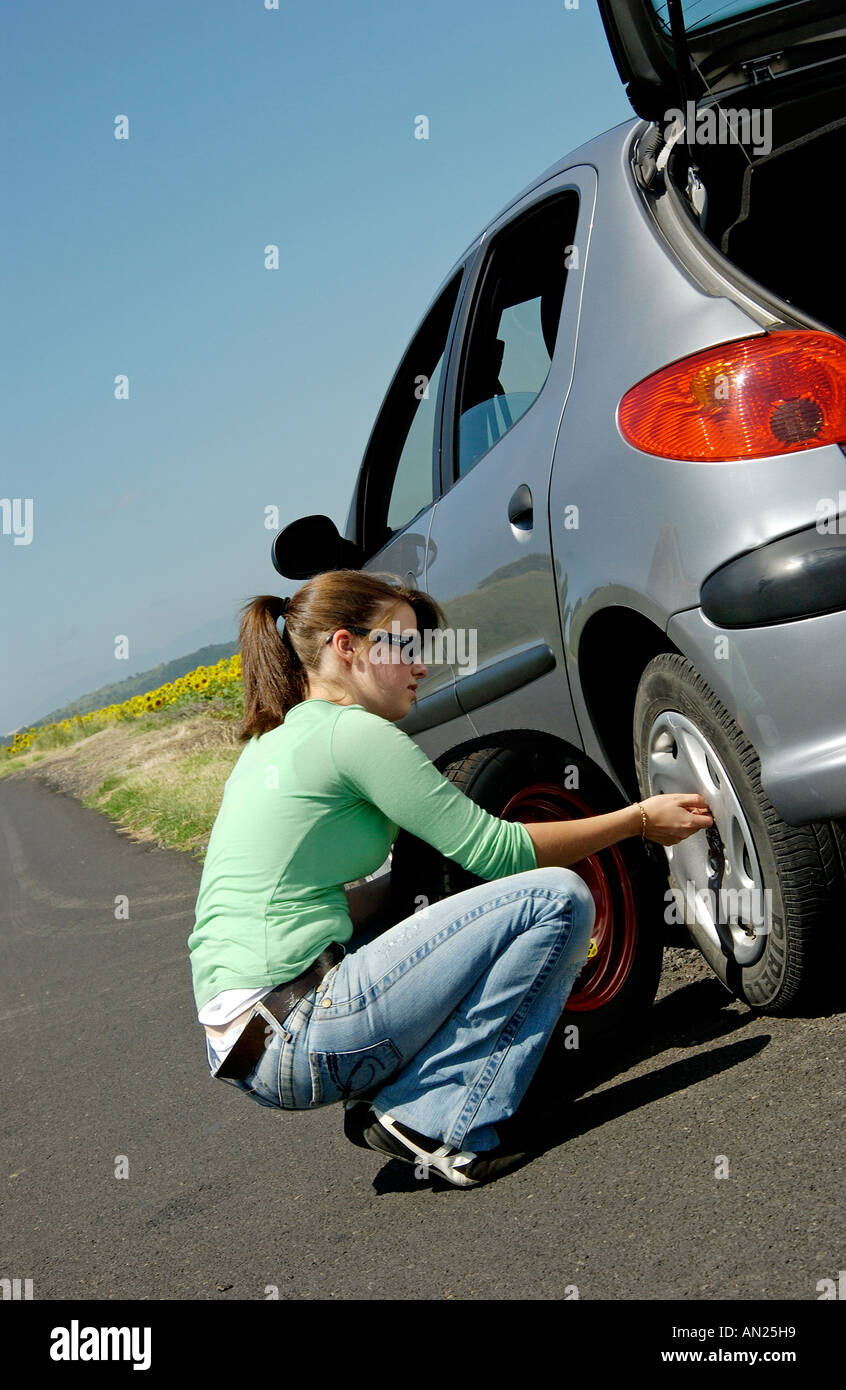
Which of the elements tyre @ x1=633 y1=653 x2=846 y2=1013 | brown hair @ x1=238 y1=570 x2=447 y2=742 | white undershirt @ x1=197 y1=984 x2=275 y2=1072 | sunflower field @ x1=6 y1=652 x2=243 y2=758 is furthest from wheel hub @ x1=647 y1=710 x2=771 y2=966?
sunflower field @ x1=6 y1=652 x2=243 y2=758

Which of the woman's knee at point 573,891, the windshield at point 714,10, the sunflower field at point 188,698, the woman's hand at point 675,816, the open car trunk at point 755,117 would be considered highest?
the windshield at point 714,10

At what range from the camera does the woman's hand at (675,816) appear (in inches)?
104

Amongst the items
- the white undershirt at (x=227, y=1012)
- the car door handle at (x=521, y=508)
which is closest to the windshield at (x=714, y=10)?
the car door handle at (x=521, y=508)

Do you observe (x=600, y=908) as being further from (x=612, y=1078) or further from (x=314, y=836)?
(x=314, y=836)

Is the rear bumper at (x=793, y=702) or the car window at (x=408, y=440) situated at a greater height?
the car window at (x=408, y=440)

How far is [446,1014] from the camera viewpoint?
8.53ft

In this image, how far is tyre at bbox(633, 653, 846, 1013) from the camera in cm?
241

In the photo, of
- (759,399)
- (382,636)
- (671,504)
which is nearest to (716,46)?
(759,399)

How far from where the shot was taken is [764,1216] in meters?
2.02

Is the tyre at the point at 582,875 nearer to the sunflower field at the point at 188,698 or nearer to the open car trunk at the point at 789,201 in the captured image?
the open car trunk at the point at 789,201

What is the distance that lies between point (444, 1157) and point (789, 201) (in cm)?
242

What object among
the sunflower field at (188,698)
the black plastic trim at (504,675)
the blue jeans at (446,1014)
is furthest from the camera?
the sunflower field at (188,698)

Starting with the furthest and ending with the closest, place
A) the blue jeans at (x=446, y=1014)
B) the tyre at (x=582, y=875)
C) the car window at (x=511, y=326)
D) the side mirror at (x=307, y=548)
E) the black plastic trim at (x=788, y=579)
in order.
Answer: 1. the side mirror at (x=307, y=548)
2. the car window at (x=511, y=326)
3. the tyre at (x=582, y=875)
4. the blue jeans at (x=446, y=1014)
5. the black plastic trim at (x=788, y=579)

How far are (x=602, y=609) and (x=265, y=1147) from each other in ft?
4.88
